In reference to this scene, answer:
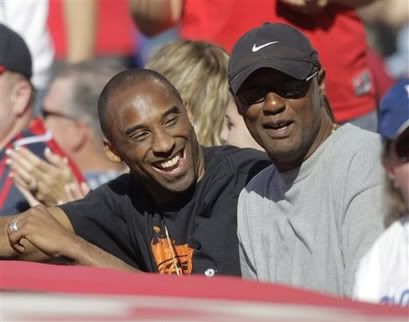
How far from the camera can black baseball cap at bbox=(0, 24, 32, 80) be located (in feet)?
21.4

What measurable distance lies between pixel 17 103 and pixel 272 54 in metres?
2.49

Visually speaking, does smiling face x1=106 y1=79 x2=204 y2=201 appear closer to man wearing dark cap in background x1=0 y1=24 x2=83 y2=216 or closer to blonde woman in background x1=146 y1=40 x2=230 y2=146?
blonde woman in background x1=146 y1=40 x2=230 y2=146

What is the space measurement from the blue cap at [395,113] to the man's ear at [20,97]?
3.04 meters

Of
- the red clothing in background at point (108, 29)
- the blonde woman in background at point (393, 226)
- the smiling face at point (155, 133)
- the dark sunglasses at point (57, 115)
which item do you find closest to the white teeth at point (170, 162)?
the smiling face at point (155, 133)

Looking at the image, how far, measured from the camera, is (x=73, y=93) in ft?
26.3


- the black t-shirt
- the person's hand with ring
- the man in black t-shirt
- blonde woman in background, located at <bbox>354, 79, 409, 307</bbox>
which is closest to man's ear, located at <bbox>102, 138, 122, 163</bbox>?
the man in black t-shirt

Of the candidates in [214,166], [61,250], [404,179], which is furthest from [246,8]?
[404,179]

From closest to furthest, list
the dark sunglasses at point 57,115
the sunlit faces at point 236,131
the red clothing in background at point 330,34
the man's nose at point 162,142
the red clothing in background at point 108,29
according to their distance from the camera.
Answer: the man's nose at point 162,142
the sunlit faces at point 236,131
the red clothing in background at point 330,34
the dark sunglasses at point 57,115
the red clothing in background at point 108,29

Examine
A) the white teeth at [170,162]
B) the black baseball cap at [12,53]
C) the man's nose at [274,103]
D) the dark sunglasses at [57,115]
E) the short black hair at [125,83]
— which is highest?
the man's nose at [274,103]

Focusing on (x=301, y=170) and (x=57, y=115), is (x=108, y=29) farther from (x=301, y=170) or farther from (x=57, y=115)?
(x=301, y=170)

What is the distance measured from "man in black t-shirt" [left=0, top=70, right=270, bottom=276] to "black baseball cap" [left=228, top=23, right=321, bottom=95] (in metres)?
0.45

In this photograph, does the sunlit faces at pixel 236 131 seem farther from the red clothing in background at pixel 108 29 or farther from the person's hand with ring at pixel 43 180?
the red clothing in background at pixel 108 29

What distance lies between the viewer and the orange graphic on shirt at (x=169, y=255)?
4.81 m

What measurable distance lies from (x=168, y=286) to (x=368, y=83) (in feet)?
10.9
